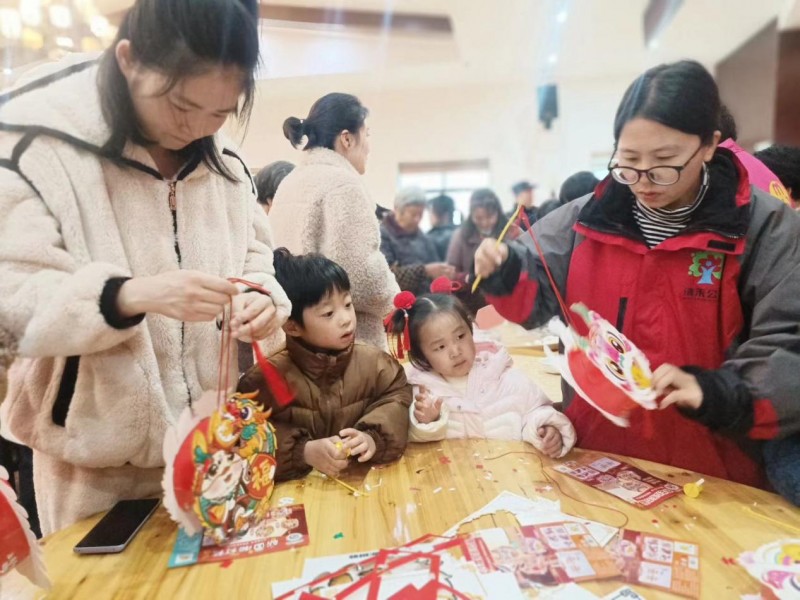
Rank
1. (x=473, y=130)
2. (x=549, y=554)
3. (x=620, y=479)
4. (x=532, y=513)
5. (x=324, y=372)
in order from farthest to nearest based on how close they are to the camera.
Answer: (x=473, y=130) → (x=324, y=372) → (x=620, y=479) → (x=532, y=513) → (x=549, y=554)

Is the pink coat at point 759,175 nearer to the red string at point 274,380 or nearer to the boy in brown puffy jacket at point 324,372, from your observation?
the boy in brown puffy jacket at point 324,372

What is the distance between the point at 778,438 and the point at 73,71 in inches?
50.3

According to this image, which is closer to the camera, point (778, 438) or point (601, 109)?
point (778, 438)

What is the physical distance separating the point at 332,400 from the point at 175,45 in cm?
69

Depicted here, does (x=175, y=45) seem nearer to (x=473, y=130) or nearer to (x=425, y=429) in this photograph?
(x=425, y=429)

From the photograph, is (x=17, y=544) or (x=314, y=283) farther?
(x=314, y=283)

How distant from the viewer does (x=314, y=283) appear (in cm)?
108

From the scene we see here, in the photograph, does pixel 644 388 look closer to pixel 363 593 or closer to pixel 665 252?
pixel 665 252

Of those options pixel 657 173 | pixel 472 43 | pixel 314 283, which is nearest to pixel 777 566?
pixel 657 173

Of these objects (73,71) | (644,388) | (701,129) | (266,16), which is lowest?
(644,388)

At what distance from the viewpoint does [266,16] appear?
93cm

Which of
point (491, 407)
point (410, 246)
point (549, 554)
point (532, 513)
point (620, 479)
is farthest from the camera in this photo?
point (410, 246)

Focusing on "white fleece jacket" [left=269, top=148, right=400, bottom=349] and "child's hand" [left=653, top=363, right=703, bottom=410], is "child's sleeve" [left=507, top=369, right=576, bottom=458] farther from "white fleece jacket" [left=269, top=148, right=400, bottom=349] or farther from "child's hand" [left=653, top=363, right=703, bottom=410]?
"white fleece jacket" [left=269, top=148, right=400, bottom=349]

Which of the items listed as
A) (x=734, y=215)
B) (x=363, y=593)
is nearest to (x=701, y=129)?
(x=734, y=215)
